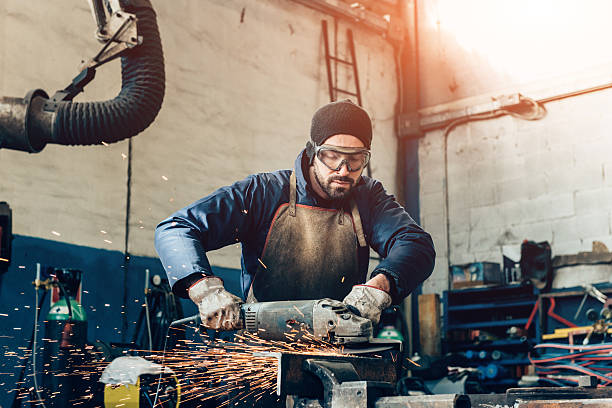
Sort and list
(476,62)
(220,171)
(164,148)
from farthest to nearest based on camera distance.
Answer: (476,62) → (220,171) → (164,148)

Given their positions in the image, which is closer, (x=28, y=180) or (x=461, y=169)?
(x=28, y=180)

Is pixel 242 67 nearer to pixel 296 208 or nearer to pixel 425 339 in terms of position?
pixel 425 339

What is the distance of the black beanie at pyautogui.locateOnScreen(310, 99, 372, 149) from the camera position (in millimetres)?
2941

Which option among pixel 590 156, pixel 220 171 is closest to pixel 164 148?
pixel 220 171

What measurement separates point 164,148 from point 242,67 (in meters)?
1.18

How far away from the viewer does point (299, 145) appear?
723 centimetres

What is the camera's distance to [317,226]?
3.10 meters

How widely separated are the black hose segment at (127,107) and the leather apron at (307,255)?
178cm

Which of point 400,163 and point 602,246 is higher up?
point 400,163

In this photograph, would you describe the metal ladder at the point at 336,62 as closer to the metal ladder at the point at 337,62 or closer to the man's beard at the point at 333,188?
the metal ladder at the point at 337,62

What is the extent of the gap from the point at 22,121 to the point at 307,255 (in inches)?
90.9

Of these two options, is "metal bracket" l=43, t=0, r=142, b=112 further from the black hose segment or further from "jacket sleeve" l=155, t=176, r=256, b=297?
"jacket sleeve" l=155, t=176, r=256, b=297

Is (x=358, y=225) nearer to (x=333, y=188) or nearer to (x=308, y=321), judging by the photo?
(x=333, y=188)

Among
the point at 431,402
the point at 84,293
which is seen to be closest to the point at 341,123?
the point at 431,402
